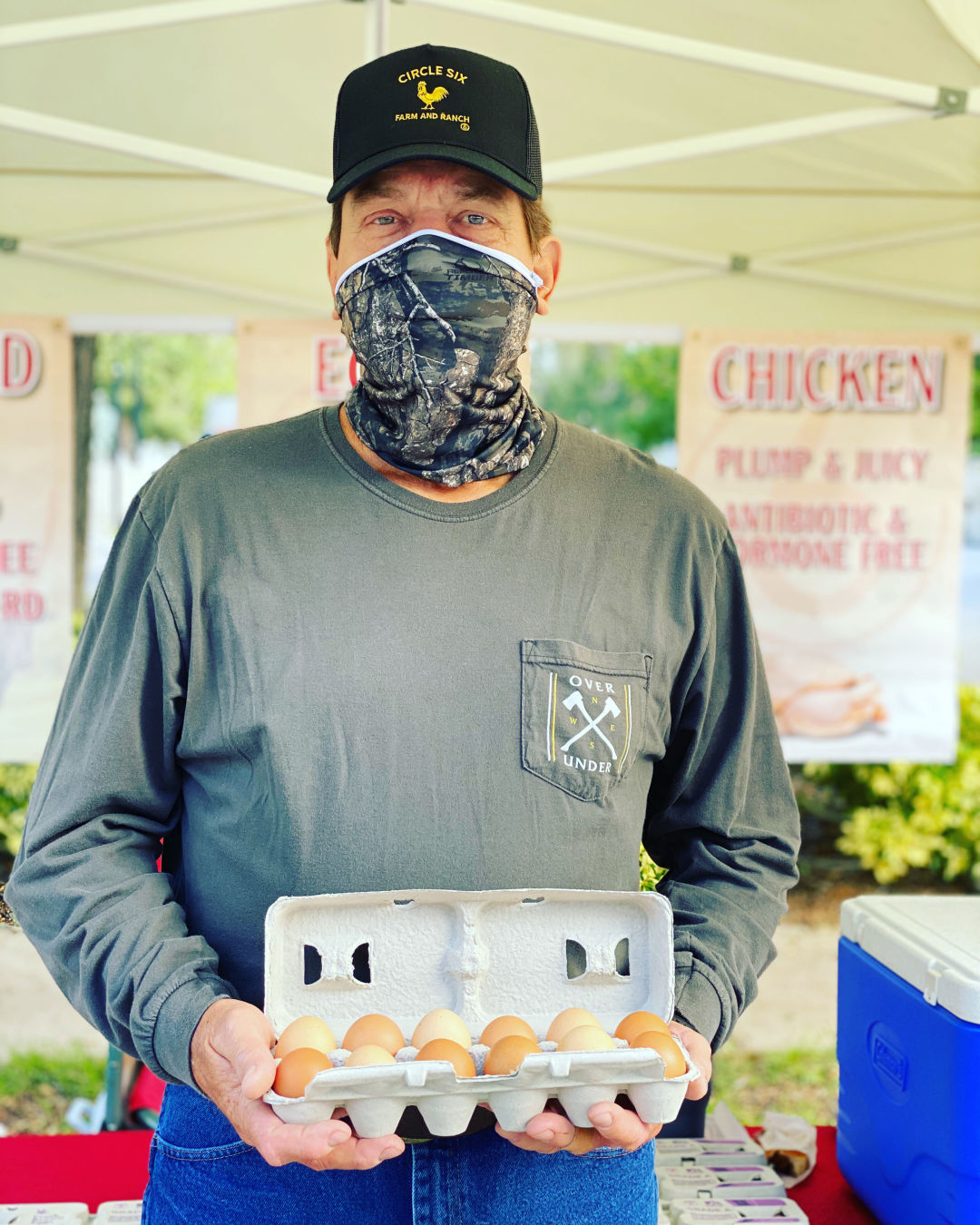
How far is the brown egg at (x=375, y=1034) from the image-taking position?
1293mm

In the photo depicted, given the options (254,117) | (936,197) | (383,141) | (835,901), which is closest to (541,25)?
(254,117)

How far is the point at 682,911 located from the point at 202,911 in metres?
0.63

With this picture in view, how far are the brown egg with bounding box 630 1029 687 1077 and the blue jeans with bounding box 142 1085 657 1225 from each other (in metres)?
0.22

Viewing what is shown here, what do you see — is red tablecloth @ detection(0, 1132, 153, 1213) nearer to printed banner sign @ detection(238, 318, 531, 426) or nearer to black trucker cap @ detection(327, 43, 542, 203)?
black trucker cap @ detection(327, 43, 542, 203)

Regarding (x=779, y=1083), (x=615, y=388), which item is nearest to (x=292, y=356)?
(x=779, y=1083)

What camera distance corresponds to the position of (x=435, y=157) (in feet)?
4.79

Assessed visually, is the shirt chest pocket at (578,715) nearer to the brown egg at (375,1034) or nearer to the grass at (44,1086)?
the brown egg at (375,1034)

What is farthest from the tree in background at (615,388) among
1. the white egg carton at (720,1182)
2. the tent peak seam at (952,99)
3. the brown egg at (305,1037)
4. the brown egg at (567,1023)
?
the brown egg at (305,1037)

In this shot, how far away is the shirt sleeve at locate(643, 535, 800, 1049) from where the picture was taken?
154 centimetres

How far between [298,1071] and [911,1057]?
→ 45.7 inches

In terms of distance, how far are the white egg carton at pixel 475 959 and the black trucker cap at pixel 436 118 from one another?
3.01ft

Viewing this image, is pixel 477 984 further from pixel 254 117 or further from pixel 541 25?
pixel 254 117

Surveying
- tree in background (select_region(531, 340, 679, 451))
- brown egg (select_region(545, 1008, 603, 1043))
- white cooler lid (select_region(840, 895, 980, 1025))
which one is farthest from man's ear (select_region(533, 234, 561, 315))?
tree in background (select_region(531, 340, 679, 451))

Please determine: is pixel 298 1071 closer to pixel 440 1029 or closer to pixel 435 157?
pixel 440 1029
